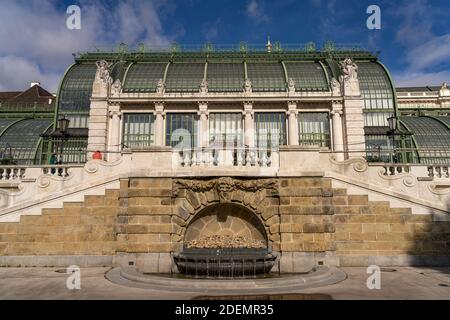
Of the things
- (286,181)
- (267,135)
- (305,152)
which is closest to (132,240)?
(286,181)

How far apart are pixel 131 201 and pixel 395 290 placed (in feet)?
30.6

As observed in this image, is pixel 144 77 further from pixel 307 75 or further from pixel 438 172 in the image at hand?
pixel 438 172

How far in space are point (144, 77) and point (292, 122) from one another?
13346 millimetres

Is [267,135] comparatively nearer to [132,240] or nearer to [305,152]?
[305,152]

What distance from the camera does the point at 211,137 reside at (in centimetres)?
2777

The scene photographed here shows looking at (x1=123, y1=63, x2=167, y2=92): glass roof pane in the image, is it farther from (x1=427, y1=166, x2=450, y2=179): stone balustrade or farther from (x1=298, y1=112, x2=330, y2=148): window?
(x1=427, y1=166, x2=450, y2=179): stone balustrade

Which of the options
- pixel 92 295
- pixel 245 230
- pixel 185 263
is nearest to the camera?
pixel 92 295

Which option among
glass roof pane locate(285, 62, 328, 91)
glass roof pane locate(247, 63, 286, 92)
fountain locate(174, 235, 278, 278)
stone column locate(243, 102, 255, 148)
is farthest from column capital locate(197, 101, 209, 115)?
fountain locate(174, 235, 278, 278)

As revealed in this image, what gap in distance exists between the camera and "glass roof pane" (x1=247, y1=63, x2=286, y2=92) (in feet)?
94.1

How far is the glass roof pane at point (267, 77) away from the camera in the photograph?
94.1ft

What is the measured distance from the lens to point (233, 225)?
13609mm

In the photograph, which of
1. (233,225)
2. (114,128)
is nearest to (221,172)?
(233,225)

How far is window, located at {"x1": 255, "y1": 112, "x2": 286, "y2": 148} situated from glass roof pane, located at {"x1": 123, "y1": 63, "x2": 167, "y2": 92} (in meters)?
9.34

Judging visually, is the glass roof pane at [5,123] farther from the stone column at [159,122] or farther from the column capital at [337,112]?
the column capital at [337,112]
